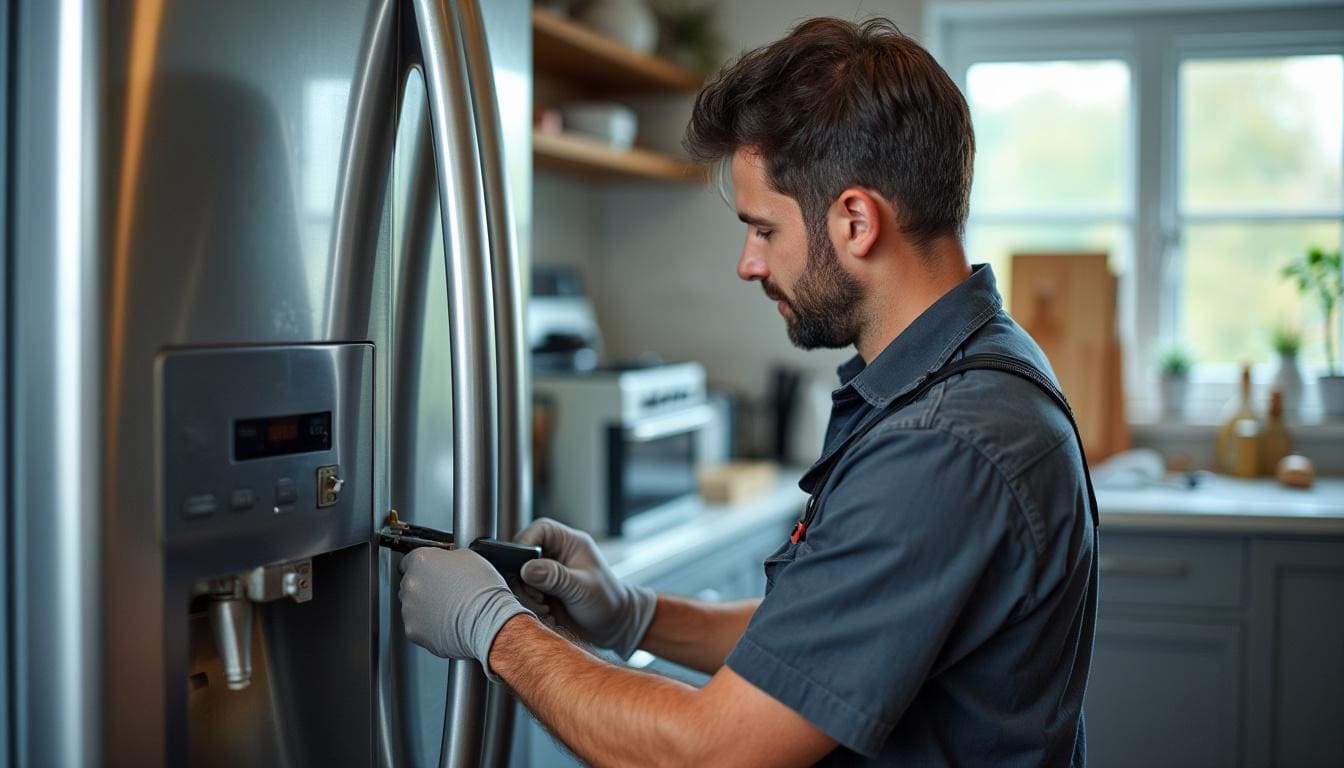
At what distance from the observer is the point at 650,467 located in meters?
2.43

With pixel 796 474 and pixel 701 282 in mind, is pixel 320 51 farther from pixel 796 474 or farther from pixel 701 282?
pixel 701 282

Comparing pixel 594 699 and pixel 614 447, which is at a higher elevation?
pixel 614 447

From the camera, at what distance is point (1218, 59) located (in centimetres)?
331

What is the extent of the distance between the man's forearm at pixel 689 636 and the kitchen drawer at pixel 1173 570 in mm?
1527

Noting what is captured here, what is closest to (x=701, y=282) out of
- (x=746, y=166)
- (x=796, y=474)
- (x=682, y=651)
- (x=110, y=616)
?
(x=796, y=474)

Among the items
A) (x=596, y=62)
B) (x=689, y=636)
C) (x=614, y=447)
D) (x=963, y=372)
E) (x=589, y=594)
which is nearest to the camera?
(x=963, y=372)

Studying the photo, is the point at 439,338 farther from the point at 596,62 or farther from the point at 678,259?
the point at 678,259

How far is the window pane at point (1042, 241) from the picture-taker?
341 cm

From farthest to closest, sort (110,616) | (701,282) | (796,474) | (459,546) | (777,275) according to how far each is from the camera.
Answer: (701,282), (796,474), (777,275), (459,546), (110,616)

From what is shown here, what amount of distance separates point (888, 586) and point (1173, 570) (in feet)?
6.59

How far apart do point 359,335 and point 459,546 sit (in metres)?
0.19

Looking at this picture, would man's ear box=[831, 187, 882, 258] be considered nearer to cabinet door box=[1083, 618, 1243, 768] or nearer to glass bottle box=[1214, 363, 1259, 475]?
cabinet door box=[1083, 618, 1243, 768]

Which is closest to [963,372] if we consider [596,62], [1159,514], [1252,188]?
[1159,514]

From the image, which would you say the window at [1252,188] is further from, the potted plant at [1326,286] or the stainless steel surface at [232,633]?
the stainless steel surface at [232,633]
